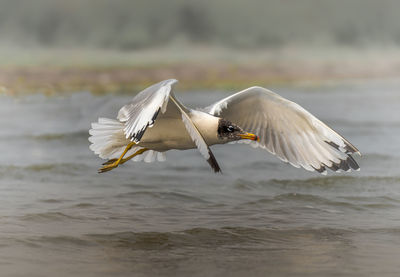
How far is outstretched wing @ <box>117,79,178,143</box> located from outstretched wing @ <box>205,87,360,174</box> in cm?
68

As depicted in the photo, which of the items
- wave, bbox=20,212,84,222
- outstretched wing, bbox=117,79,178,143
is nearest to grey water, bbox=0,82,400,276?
wave, bbox=20,212,84,222

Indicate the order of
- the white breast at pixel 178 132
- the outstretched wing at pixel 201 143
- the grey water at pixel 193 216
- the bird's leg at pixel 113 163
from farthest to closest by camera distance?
the bird's leg at pixel 113 163, the white breast at pixel 178 132, the grey water at pixel 193 216, the outstretched wing at pixel 201 143

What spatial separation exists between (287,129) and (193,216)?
96 centimetres

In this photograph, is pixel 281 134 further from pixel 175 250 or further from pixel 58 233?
pixel 58 233

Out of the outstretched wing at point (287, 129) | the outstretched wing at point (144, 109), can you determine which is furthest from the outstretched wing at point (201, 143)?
the outstretched wing at point (287, 129)

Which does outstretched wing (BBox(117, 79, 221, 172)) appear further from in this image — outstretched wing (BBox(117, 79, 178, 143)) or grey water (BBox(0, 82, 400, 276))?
grey water (BBox(0, 82, 400, 276))

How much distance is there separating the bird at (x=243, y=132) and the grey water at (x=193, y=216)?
467 mm

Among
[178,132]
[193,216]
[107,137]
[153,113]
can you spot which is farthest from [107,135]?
[153,113]

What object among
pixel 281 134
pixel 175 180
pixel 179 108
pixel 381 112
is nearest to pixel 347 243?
pixel 281 134

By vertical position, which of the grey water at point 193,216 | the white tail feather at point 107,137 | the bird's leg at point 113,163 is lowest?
the grey water at point 193,216

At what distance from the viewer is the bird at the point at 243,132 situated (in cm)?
440

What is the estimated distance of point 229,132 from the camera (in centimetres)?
441

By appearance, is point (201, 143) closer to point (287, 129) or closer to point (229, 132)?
point (229, 132)

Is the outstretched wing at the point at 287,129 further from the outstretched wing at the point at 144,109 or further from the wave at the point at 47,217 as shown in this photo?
the wave at the point at 47,217
